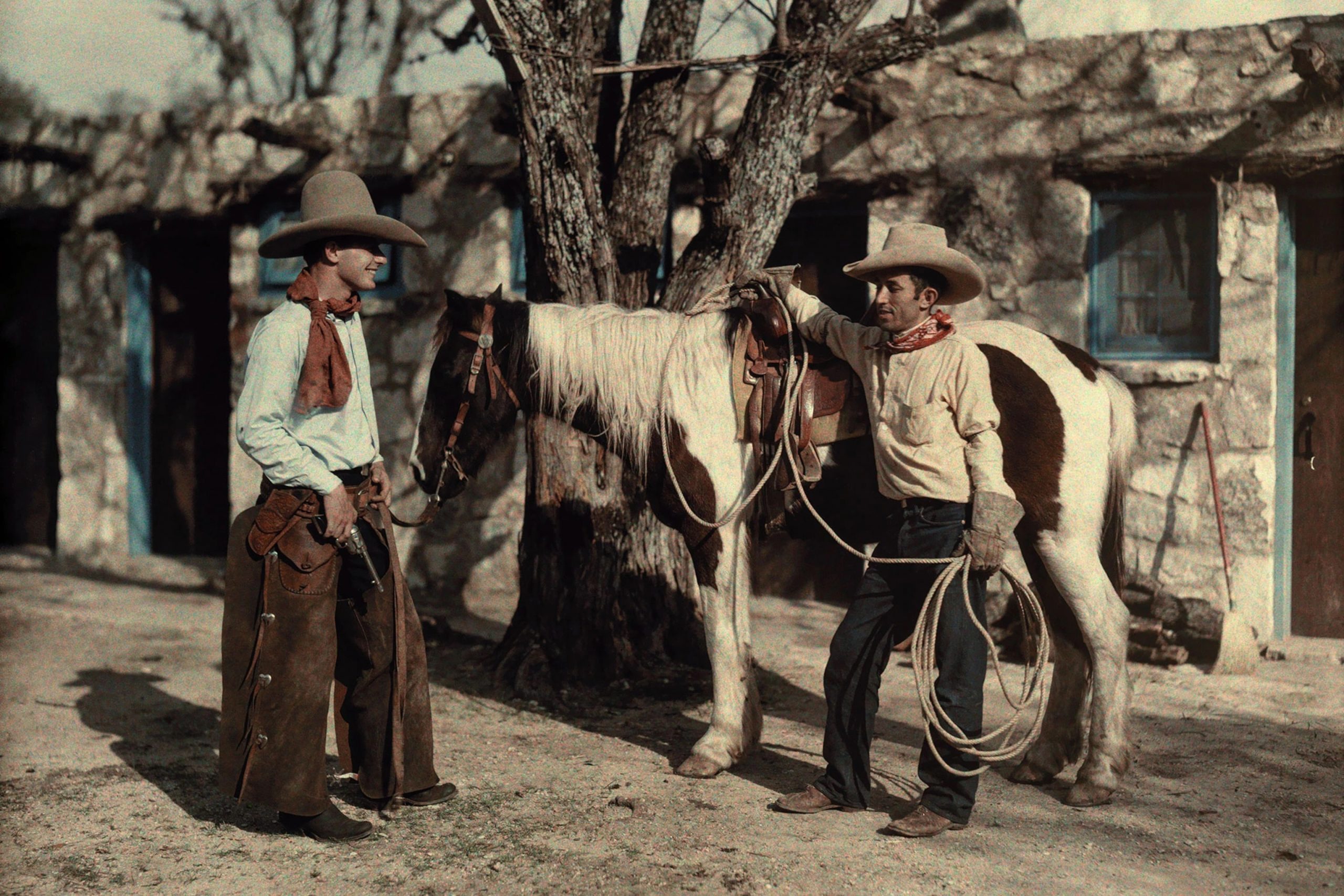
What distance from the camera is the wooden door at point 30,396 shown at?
927 centimetres

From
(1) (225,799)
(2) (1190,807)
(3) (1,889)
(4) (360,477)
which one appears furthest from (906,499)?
(3) (1,889)

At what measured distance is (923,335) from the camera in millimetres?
3590

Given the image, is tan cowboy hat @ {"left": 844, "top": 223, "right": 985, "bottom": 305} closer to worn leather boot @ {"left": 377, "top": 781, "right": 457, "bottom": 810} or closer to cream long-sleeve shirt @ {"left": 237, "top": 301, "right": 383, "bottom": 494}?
cream long-sleeve shirt @ {"left": 237, "top": 301, "right": 383, "bottom": 494}

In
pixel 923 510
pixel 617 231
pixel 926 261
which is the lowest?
pixel 923 510

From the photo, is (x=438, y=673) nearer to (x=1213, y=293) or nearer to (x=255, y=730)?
(x=255, y=730)

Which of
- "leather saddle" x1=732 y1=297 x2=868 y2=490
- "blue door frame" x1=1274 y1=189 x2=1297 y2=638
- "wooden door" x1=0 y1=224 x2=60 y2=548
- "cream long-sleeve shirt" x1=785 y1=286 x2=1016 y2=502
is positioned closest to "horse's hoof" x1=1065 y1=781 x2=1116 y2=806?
"cream long-sleeve shirt" x1=785 y1=286 x2=1016 y2=502

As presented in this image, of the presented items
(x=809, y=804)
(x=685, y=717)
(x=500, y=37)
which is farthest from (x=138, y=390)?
(x=809, y=804)

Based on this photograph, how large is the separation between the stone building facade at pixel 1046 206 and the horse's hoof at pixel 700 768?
2.75 meters

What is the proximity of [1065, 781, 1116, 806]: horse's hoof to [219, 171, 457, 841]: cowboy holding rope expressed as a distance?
7.10 ft

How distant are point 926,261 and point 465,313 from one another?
1714mm

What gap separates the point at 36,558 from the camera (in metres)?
8.95

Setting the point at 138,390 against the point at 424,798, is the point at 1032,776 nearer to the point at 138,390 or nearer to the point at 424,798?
the point at 424,798

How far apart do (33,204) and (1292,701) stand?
876 centimetres

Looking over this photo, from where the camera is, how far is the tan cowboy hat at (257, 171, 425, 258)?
11.6 ft
